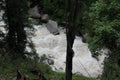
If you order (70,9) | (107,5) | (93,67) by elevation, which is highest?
(70,9)

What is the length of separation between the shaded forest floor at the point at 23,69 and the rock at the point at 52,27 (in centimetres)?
937

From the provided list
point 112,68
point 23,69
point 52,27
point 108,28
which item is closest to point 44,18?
point 52,27

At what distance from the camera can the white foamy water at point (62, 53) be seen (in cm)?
2494

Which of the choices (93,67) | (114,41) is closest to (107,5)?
(114,41)

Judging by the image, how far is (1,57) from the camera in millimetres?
19984

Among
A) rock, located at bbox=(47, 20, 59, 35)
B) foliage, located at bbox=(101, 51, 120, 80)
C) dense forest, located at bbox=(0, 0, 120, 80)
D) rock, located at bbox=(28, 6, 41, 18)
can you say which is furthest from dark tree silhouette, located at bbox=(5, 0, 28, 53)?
rock, located at bbox=(28, 6, 41, 18)

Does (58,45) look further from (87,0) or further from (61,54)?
(87,0)

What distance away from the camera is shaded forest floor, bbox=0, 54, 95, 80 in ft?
56.1

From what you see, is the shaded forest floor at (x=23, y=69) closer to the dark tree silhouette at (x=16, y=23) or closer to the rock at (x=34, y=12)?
the dark tree silhouette at (x=16, y=23)

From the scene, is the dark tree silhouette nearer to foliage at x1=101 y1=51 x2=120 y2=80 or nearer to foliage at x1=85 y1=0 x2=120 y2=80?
foliage at x1=85 y1=0 x2=120 y2=80

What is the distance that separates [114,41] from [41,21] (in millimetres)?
14675

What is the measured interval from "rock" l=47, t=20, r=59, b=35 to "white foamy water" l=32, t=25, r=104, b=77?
35 cm

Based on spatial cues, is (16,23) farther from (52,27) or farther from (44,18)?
(44,18)

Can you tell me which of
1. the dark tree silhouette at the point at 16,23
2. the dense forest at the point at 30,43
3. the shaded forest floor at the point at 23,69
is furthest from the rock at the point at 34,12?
the shaded forest floor at the point at 23,69
